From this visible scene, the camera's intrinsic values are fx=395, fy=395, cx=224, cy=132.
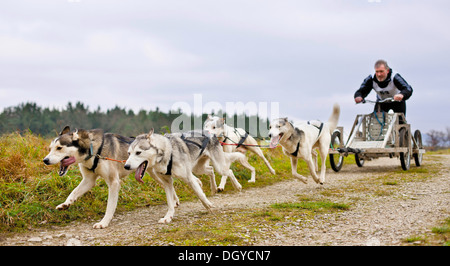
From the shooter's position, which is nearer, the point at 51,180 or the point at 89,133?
the point at 89,133

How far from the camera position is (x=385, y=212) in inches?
218

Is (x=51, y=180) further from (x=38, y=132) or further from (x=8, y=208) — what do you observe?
(x=38, y=132)

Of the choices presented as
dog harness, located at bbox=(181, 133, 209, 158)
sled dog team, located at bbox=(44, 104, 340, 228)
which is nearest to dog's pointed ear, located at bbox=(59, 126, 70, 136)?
sled dog team, located at bbox=(44, 104, 340, 228)

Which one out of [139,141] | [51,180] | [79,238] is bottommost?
[79,238]

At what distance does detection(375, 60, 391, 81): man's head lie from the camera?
991cm

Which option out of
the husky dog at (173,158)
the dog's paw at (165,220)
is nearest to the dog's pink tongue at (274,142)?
the husky dog at (173,158)

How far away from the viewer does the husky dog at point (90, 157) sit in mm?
5242

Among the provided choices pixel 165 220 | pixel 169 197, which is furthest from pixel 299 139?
pixel 165 220

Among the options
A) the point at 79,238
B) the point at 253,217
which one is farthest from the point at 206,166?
the point at 79,238

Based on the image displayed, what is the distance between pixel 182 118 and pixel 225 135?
185cm

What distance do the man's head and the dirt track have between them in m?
3.22

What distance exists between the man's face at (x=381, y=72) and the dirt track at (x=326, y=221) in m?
3.22

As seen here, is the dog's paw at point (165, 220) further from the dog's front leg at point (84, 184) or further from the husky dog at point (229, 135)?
the husky dog at point (229, 135)

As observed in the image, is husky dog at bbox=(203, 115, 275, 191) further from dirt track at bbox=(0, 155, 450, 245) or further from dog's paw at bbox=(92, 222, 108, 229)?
dog's paw at bbox=(92, 222, 108, 229)
